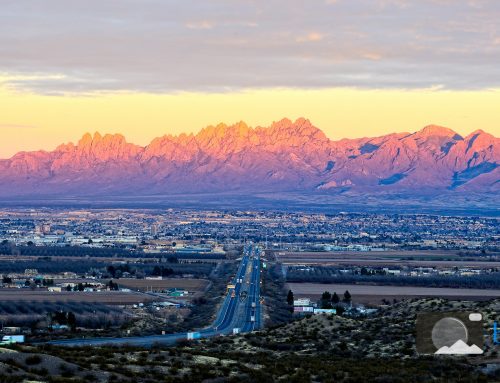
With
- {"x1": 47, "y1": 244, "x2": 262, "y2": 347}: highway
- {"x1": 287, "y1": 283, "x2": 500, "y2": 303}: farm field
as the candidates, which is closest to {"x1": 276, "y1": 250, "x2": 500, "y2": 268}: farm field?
{"x1": 47, "y1": 244, "x2": 262, "y2": 347}: highway

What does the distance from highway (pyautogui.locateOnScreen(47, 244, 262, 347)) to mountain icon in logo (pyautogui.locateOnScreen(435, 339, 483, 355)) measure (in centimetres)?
1634

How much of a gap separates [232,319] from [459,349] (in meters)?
39.4

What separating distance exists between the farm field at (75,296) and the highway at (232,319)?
9215 millimetres

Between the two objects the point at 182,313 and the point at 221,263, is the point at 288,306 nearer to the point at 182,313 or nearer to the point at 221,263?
the point at 182,313

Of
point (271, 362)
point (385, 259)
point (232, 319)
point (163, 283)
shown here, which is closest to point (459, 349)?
point (271, 362)

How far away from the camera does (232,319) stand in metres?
84.1

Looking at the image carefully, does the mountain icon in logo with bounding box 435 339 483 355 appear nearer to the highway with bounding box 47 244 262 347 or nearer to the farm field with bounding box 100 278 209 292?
the highway with bounding box 47 244 262 347

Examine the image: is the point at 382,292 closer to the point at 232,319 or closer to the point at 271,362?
the point at 232,319

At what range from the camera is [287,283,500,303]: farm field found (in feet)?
357

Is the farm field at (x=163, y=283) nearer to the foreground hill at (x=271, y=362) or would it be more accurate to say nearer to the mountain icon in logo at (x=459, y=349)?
the foreground hill at (x=271, y=362)

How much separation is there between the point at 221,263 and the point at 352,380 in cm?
12365

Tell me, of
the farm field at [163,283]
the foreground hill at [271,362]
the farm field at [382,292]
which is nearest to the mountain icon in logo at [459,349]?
the foreground hill at [271,362]

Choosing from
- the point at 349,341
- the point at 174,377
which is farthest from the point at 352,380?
the point at 349,341

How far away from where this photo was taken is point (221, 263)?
529ft
